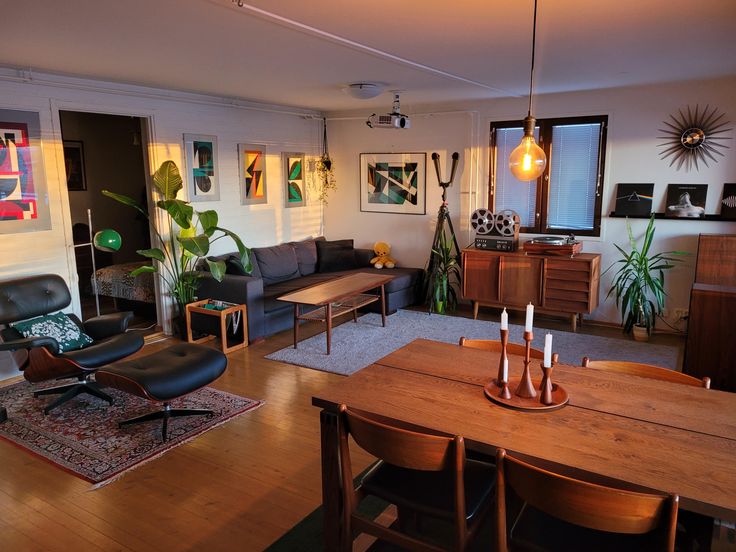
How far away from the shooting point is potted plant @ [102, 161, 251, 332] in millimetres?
5328

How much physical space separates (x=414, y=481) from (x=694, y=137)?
16.2ft

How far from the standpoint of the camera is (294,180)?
7.38 metres

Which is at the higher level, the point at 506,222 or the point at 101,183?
the point at 101,183

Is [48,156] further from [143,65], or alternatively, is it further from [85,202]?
[85,202]

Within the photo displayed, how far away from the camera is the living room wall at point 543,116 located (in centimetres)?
548

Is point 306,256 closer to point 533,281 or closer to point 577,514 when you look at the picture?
point 533,281

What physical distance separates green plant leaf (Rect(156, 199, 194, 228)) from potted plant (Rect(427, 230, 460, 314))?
2812mm

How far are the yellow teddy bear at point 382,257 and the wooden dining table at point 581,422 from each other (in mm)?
4563

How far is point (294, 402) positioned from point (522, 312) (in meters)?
3.46

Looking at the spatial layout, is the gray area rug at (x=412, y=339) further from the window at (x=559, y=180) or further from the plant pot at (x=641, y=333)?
the window at (x=559, y=180)

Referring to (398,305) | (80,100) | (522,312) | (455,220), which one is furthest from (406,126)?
(80,100)

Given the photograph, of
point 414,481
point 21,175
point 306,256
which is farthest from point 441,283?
point 414,481

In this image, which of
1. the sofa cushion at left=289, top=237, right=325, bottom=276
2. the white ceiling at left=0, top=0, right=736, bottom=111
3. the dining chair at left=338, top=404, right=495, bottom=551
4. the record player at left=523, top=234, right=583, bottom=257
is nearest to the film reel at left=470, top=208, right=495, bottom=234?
the record player at left=523, top=234, right=583, bottom=257

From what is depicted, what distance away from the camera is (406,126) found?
20.6 ft
